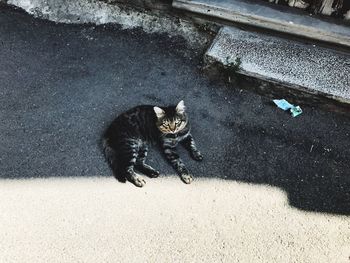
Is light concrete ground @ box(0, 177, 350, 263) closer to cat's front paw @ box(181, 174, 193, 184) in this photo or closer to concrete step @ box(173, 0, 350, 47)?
cat's front paw @ box(181, 174, 193, 184)

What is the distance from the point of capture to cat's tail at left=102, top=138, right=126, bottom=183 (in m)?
3.80

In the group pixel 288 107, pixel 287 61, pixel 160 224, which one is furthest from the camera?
pixel 287 61

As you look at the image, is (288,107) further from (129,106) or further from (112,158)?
(112,158)

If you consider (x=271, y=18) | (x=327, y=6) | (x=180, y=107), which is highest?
(x=327, y=6)

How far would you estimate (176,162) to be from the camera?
3881mm

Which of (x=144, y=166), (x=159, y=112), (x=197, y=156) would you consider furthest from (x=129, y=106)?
(x=197, y=156)

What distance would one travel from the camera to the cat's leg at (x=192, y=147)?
13.0 feet

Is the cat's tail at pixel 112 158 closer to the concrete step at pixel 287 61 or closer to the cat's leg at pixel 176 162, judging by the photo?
the cat's leg at pixel 176 162

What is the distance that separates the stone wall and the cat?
2321mm

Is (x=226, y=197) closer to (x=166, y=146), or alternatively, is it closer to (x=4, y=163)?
(x=166, y=146)

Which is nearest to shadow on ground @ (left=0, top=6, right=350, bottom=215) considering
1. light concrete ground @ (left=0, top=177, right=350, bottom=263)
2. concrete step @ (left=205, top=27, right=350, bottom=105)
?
light concrete ground @ (left=0, top=177, right=350, bottom=263)

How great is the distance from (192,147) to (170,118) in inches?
16.5

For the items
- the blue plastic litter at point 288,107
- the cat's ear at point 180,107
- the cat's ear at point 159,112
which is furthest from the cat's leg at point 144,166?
the blue plastic litter at point 288,107

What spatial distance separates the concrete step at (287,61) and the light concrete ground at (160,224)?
4.50 ft
